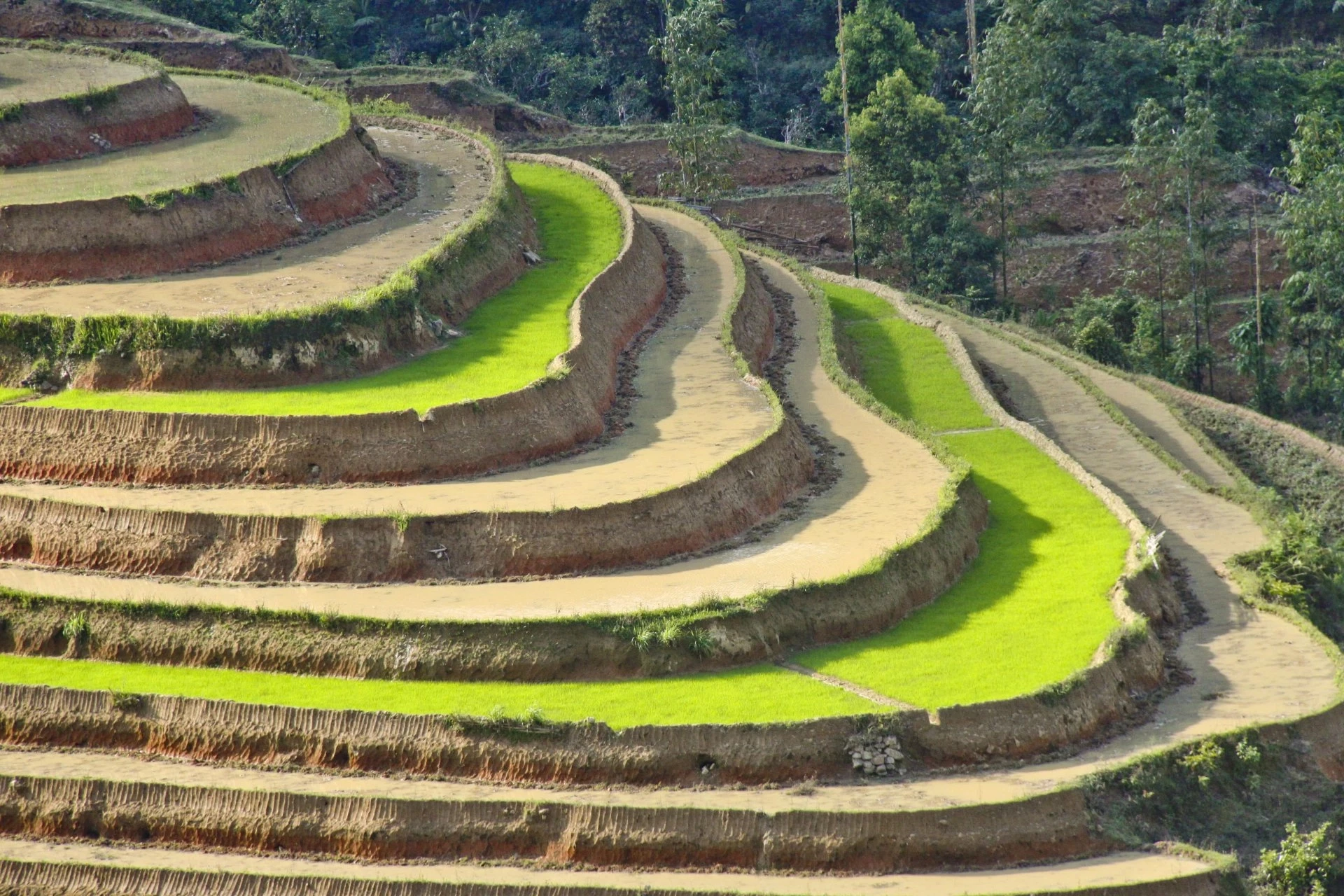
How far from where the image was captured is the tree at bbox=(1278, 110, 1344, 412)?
5306 centimetres

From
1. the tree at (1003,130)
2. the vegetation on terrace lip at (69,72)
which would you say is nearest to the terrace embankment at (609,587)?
the vegetation on terrace lip at (69,72)

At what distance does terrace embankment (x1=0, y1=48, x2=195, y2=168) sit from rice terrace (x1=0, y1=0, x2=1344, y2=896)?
105mm

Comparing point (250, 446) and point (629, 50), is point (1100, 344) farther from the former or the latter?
point (629, 50)

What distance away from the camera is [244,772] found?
2733 centimetres

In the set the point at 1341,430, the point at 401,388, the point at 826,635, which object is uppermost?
the point at 401,388

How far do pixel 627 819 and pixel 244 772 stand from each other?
5.18 meters

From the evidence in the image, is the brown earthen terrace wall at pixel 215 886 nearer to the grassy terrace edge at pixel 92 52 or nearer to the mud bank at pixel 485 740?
the mud bank at pixel 485 740

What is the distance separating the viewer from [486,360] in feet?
127

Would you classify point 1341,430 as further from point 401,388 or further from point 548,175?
point 401,388

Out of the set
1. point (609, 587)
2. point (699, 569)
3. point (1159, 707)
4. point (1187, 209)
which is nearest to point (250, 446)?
point (609, 587)

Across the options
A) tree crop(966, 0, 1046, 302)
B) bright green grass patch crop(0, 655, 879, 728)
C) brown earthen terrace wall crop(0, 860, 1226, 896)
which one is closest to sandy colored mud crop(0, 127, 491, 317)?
bright green grass patch crop(0, 655, 879, 728)

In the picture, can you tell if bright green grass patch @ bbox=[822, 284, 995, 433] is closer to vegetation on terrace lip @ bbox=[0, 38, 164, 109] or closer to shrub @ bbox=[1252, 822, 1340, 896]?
shrub @ bbox=[1252, 822, 1340, 896]

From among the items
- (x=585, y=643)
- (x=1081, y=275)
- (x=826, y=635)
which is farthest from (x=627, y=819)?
(x=1081, y=275)

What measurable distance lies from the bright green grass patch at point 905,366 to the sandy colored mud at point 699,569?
115 inches
